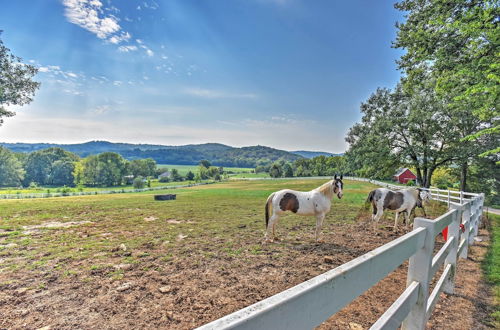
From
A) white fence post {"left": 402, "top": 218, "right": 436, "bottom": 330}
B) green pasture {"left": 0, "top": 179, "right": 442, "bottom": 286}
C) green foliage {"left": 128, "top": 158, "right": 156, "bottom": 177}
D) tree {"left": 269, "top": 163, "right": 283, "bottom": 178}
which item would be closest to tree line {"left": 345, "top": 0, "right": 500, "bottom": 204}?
white fence post {"left": 402, "top": 218, "right": 436, "bottom": 330}

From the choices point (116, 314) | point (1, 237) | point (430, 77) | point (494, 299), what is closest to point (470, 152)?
point (430, 77)

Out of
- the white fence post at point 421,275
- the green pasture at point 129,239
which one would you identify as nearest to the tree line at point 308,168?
the green pasture at point 129,239

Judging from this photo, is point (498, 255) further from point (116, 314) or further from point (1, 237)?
point (1, 237)

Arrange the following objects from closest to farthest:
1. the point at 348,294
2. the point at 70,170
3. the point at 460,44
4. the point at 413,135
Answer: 1. the point at 348,294
2. the point at 460,44
3. the point at 413,135
4. the point at 70,170

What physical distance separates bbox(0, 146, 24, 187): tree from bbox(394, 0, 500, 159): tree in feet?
216

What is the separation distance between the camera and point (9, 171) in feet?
152

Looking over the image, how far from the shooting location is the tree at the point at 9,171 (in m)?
45.3

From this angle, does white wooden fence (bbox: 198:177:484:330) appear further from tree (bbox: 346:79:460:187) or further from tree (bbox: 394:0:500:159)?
tree (bbox: 346:79:460:187)

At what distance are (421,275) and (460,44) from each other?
840 cm

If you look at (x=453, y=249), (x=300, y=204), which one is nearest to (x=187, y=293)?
(x=300, y=204)

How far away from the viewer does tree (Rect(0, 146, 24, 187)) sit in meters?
45.3

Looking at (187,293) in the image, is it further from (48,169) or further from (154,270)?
(48,169)

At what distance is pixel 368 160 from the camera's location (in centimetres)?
1894

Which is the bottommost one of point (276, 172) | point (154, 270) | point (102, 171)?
point (102, 171)
